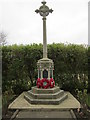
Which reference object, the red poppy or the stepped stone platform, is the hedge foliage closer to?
the red poppy

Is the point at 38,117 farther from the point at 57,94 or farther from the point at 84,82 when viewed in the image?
the point at 84,82

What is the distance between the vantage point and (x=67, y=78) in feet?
46.0

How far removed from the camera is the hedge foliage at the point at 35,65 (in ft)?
45.2

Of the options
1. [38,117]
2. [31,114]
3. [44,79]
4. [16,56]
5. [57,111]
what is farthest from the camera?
[16,56]

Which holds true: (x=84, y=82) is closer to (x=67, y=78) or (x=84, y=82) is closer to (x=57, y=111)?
(x=67, y=78)

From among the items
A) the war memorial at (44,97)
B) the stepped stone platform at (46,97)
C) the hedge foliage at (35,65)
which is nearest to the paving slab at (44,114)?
the war memorial at (44,97)

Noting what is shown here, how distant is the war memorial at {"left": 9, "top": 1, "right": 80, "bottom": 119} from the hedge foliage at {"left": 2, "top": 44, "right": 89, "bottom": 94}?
7.52 feet

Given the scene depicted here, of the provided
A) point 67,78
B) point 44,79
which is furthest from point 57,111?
point 67,78

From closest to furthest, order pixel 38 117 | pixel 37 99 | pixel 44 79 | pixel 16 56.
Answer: pixel 38 117, pixel 37 99, pixel 44 79, pixel 16 56

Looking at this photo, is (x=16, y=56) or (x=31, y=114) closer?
(x=31, y=114)

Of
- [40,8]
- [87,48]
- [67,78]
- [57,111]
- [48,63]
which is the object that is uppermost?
[40,8]

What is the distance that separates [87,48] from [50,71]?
3.89 meters

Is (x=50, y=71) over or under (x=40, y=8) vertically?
under

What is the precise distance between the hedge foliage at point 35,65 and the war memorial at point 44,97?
229 cm
